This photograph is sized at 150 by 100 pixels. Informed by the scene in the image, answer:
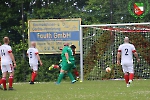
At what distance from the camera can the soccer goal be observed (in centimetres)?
2770

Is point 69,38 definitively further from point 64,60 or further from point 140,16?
point 64,60

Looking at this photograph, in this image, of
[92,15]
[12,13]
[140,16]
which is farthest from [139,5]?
[12,13]

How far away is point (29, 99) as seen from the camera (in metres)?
Answer: 15.0

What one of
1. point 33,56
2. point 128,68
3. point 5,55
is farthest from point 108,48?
point 5,55

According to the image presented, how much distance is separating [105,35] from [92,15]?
3.93 meters

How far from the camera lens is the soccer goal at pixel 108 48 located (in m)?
27.7

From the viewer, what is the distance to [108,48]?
93.6ft

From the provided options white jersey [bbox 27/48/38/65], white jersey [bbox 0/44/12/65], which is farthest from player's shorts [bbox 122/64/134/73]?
white jersey [bbox 27/48/38/65]

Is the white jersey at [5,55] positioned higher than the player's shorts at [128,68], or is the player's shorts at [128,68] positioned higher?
the white jersey at [5,55]

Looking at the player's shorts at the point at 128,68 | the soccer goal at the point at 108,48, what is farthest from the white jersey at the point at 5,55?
the soccer goal at the point at 108,48

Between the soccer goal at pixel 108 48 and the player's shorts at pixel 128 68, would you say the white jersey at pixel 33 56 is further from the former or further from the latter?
the player's shorts at pixel 128 68

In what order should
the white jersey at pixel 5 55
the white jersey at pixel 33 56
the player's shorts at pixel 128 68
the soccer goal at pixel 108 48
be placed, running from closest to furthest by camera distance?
the white jersey at pixel 5 55 → the player's shorts at pixel 128 68 → the white jersey at pixel 33 56 → the soccer goal at pixel 108 48

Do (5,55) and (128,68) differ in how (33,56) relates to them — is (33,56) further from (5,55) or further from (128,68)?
(128,68)

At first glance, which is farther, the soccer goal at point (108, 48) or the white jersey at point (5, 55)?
the soccer goal at point (108, 48)
